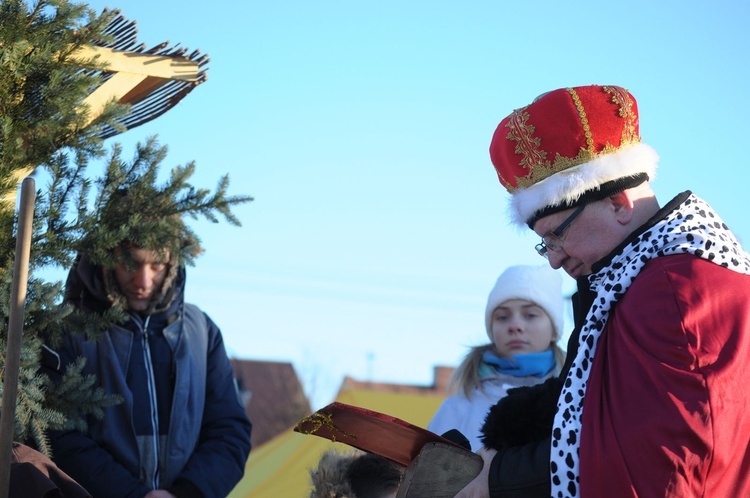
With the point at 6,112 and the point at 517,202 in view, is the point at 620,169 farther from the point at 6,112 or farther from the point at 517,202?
the point at 6,112

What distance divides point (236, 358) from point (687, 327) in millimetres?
23834

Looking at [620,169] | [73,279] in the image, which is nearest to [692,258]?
[620,169]

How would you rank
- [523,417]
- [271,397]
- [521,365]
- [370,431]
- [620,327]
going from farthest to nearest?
[271,397]
[521,365]
[370,431]
[523,417]
[620,327]

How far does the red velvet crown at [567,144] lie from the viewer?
108 inches

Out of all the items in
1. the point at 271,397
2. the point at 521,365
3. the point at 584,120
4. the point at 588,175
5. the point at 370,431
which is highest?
the point at 584,120

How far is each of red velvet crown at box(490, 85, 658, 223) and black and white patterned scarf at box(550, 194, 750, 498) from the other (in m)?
0.22

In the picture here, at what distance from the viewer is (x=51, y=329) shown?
141 inches

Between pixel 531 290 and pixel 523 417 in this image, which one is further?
pixel 531 290

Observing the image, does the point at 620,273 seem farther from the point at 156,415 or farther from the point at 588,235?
the point at 156,415

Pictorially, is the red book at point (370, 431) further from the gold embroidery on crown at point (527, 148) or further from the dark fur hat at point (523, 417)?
the gold embroidery on crown at point (527, 148)

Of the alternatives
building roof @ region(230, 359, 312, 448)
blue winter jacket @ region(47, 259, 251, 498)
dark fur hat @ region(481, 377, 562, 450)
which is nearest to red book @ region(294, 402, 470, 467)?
dark fur hat @ region(481, 377, 562, 450)

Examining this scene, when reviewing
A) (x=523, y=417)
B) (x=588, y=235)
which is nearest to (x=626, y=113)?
(x=588, y=235)

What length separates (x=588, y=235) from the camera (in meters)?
2.72

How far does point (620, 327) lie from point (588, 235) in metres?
0.35
